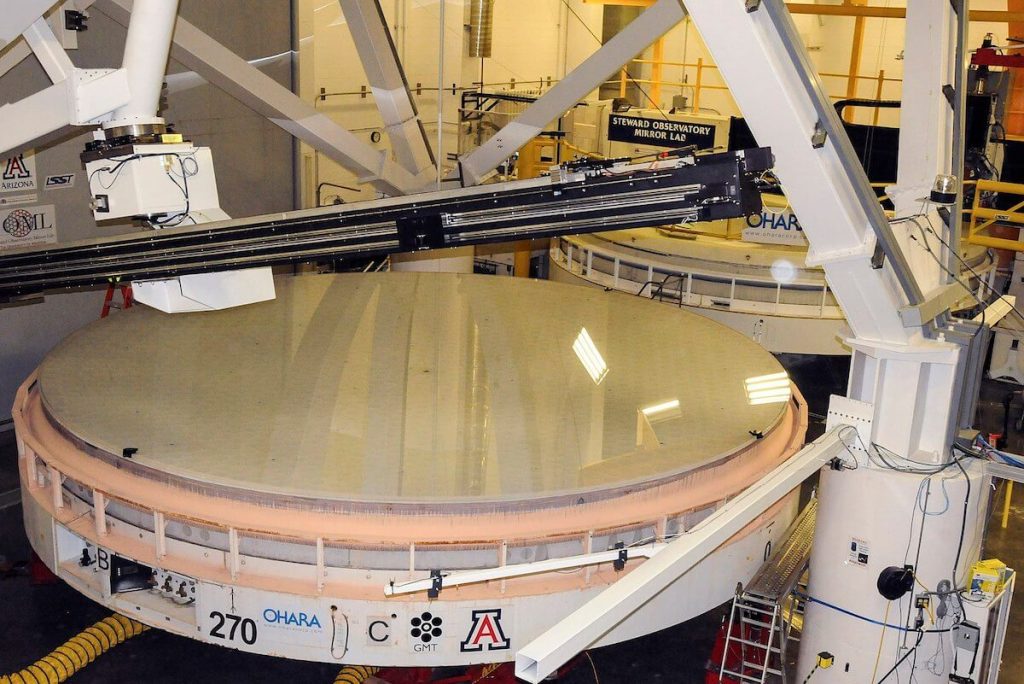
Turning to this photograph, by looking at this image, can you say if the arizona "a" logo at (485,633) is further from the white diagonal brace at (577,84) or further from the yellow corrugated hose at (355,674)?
the white diagonal brace at (577,84)

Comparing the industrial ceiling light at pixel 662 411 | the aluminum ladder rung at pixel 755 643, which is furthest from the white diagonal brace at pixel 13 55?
the aluminum ladder rung at pixel 755 643

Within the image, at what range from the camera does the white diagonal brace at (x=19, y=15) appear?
7098mm

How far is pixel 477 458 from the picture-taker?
786 cm

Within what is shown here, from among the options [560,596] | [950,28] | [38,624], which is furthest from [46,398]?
[950,28]

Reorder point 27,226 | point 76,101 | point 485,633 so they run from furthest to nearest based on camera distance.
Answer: point 27,226, point 485,633, point 76,101

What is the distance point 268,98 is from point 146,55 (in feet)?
15.6

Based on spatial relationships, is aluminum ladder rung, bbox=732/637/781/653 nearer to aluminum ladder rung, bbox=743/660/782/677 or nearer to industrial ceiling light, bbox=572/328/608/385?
aluminum ladder rung, bbox=743/660/782/677

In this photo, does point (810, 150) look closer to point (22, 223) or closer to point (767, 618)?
point (767, 618)

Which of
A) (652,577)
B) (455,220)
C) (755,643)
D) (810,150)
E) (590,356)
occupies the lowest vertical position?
(755,643)

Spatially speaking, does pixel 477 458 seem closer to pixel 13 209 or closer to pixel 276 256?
pixel 276 256

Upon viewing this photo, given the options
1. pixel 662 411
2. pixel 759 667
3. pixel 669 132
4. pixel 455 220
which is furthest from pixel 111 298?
pixel 759 667

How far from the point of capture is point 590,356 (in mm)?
10359

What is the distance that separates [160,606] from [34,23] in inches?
159

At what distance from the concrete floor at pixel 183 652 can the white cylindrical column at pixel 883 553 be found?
152 centimetres
